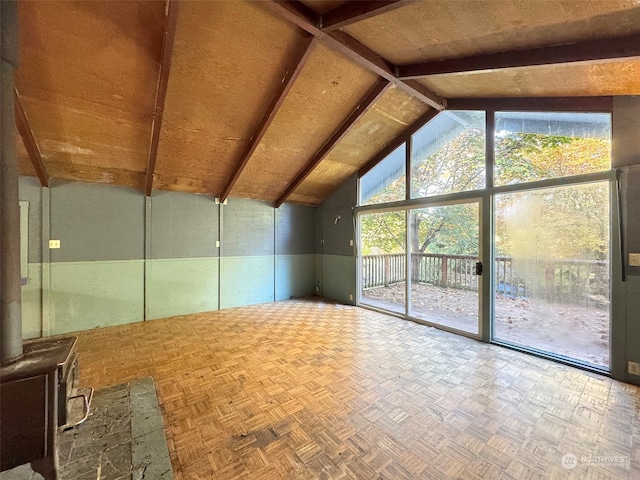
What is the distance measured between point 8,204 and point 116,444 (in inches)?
63.7

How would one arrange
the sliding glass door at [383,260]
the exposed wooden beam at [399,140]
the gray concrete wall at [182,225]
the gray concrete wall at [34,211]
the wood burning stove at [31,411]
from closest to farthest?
the wood burning stove at [31,411], the gray concrete wall at [34,211], the exposed wooden beam at [399,140], the gray concrete wall at [182,225], the sliding glass door at [383,260]

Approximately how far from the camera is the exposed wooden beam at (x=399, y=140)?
13.3 feet

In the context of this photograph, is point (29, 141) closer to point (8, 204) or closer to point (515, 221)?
point (8, 204)

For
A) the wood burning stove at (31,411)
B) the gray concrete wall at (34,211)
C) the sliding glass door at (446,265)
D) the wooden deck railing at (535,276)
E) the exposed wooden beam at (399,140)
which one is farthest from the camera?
the exposed wooden beam at (399,140)

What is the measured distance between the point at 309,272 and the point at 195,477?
16.2 feet

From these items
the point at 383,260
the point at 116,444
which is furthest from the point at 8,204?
the point at 383,260

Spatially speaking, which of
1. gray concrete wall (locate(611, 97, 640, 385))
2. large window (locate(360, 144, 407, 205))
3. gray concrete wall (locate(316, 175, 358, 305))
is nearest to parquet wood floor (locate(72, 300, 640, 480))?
gray concrete wall (locate(611, 97, 640, 385))

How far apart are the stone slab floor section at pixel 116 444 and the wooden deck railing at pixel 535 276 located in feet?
12.6

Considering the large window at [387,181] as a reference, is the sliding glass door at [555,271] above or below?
below

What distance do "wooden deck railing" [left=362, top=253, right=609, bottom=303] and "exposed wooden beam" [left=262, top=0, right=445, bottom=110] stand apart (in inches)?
96.4

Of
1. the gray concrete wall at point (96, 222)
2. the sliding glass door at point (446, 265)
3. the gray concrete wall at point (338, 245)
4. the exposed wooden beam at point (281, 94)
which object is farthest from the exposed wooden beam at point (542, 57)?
the gray concrete wall at point (96, 222)

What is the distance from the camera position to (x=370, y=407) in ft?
6.91

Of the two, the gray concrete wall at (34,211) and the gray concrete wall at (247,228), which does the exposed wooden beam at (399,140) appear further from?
the gray concrete wall at (34,211)

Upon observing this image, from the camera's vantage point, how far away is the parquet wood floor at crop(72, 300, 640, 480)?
1.58 metres
